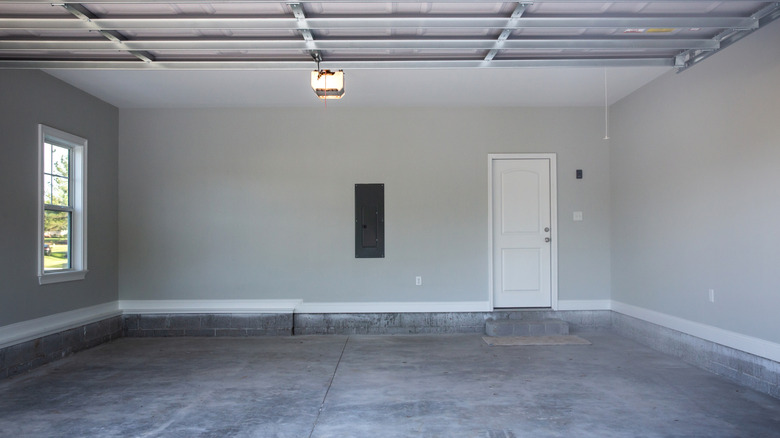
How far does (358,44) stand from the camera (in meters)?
3.70

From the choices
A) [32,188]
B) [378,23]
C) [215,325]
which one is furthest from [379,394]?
[32,188]

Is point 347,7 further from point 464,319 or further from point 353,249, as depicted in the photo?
point 464,319

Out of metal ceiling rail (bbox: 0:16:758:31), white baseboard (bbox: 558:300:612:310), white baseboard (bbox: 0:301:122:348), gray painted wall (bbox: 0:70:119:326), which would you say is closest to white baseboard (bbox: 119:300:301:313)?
white baseboard (bbox: 0:301:122:348)

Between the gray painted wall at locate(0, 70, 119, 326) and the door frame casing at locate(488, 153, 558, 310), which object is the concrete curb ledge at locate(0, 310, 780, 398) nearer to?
the door frame casing at locate(488, 153, 558, 310)

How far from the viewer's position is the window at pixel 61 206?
4.99 meters

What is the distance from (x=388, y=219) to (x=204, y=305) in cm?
249

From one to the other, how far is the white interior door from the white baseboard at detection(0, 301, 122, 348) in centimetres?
463

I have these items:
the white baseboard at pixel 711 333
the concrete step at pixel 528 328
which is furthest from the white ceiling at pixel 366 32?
the concrete step at pixel 528 328

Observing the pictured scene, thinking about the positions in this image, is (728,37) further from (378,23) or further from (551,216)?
(551,216)

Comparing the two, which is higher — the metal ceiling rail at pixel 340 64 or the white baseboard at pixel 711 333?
the metal ceiling rail at pixel 340 64

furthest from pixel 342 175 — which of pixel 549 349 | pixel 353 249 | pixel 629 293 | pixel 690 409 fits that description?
pixel 690 409

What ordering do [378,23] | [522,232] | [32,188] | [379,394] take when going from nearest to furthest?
[378,23] → [379,394] → [32,188] → [522,232]

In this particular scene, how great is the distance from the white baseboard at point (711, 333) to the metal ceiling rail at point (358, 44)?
226cm

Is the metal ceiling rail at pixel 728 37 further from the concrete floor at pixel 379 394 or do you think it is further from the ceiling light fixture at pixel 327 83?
the ceiling light fixture at pixel 327 83
